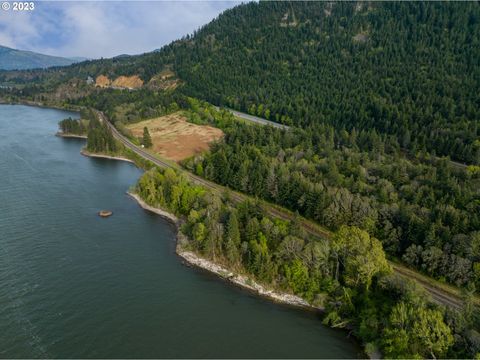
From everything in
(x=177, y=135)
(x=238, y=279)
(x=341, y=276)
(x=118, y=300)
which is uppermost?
(x=177, y=135)

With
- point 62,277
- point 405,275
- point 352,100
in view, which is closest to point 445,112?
point 352,100

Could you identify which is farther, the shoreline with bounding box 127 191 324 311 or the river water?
the shoreline with bounding box 127 191 324 311

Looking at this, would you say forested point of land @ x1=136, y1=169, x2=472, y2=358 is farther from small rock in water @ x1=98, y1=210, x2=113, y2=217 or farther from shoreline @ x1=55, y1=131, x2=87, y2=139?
shoreline @ x1=55, y1=131, x2=87, y2=139

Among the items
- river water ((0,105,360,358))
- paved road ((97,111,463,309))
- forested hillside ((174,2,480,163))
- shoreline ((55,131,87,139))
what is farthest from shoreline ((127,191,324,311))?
shoreline ((55,131,87,139))

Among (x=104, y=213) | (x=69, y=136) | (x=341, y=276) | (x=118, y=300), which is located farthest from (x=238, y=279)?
(x=69, y=136)

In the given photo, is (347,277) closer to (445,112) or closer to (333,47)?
(445,112)

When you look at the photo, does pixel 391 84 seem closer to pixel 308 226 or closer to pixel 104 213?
pixel 308 226
